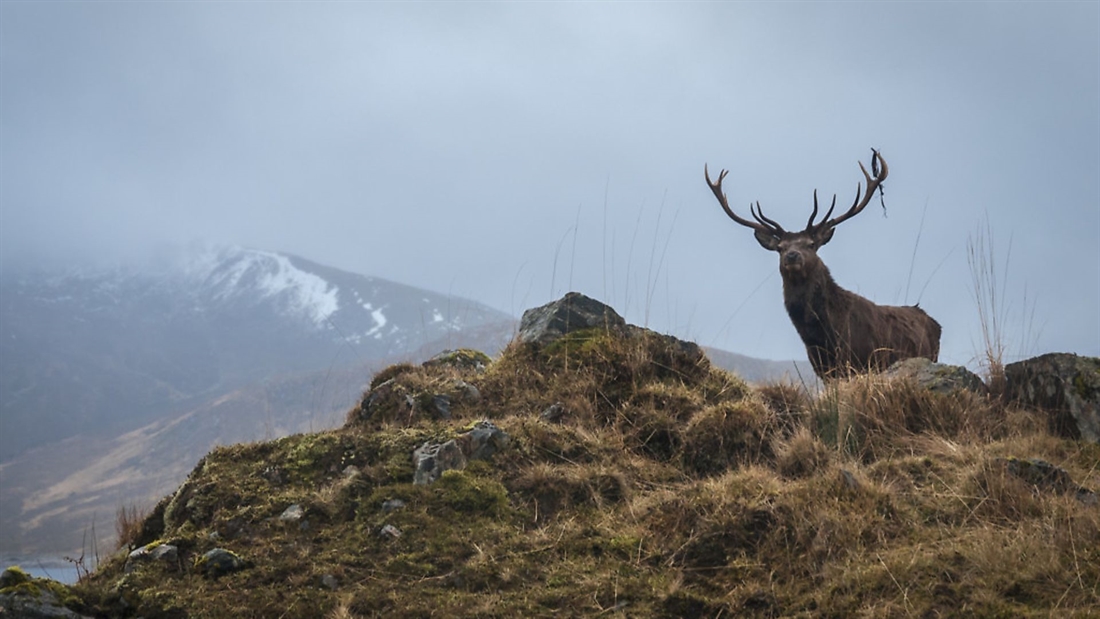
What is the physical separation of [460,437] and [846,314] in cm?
589

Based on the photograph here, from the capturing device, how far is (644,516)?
5.21 meters

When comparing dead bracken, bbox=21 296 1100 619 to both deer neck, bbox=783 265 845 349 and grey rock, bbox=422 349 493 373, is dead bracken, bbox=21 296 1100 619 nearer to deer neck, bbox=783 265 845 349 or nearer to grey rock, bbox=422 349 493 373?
grey rock, bbox=422 349 493 373

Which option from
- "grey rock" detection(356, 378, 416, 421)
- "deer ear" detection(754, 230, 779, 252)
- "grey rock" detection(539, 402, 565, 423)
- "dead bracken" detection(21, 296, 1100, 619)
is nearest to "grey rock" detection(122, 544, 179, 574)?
"dead bracken" detection(21, 296, 1100, 619)

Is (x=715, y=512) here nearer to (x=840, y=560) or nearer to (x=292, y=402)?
(x=840, y=560)

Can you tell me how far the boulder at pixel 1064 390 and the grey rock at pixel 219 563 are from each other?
559 cm

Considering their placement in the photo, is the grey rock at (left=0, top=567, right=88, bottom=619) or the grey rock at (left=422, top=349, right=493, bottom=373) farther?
the grey rock at (left=422, top=349, right=493, bottom=373)

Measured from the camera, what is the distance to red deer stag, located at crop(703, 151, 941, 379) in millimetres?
9938

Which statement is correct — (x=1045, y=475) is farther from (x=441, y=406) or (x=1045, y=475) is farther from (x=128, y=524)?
(x=128, y=524)

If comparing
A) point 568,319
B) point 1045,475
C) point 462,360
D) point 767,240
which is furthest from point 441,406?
point 767,240

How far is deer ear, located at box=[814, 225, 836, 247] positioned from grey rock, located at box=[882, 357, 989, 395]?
326 cm

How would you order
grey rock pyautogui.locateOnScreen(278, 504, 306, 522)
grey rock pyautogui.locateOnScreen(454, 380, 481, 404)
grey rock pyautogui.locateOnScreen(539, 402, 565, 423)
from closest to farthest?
grey rock pyautogui.locateOnScreen(278, 504, 306, 522)
grey rock pyautogui.locateOnScreen(539, 402, 565, 423)
grey rock pyautogui.locateOnScreen(454, 380, 481, 404)

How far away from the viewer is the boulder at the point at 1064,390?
19.8 feet

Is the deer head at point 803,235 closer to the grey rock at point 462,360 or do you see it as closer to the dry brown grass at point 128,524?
the grey rock at point 462,360

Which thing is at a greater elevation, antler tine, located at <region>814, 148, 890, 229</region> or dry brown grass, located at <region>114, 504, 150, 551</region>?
antler tine, located at <region>814, 148, 890, 229</region>
